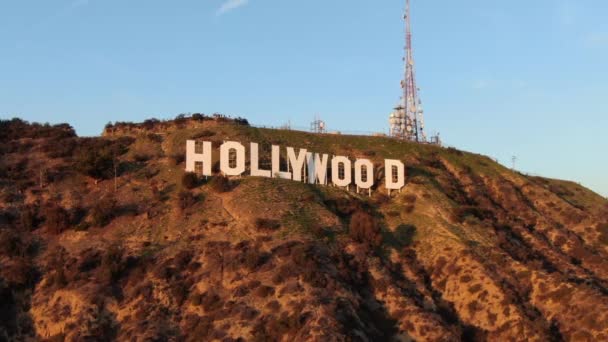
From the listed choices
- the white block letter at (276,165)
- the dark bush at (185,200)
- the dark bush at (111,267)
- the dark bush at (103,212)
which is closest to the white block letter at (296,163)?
the white block letter at (276,165)

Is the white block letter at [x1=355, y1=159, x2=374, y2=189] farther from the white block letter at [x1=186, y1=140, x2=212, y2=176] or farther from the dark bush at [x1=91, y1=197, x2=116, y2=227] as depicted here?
the dark bush at [x1=91, y1=197, x2=116, y2=227]

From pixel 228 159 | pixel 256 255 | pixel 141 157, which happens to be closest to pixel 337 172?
pixel 228 159

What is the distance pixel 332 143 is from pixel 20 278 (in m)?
48.5

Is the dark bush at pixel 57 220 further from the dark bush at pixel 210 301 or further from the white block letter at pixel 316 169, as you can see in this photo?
the white block letter at pixel 316 169

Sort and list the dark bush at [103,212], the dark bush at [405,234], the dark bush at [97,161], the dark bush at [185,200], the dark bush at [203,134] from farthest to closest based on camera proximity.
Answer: the dark bush at [203,134]
the dark bush at [97,161]
the dark bush at [405,234]
the dark bush at [185,200]
the dark bush at [103,212]

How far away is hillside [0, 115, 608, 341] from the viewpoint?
66.4 m

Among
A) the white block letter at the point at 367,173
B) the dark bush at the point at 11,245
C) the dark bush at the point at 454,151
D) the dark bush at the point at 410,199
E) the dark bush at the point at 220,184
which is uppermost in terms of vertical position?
the dark bush at the point at 454,151

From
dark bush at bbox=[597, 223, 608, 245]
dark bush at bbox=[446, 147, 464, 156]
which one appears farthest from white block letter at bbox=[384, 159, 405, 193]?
dark bush at bbox=[597, 223, 608, 245]

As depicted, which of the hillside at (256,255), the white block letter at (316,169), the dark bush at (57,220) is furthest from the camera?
the white block letter at (316,169)

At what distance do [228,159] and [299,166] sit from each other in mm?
8384

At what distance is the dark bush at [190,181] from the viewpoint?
84.9 meters

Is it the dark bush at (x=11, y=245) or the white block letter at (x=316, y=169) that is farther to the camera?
the white block letter at (x=316, y=169)

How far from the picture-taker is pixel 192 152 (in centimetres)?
8619

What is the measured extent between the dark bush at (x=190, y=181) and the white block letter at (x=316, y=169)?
1360 cm
